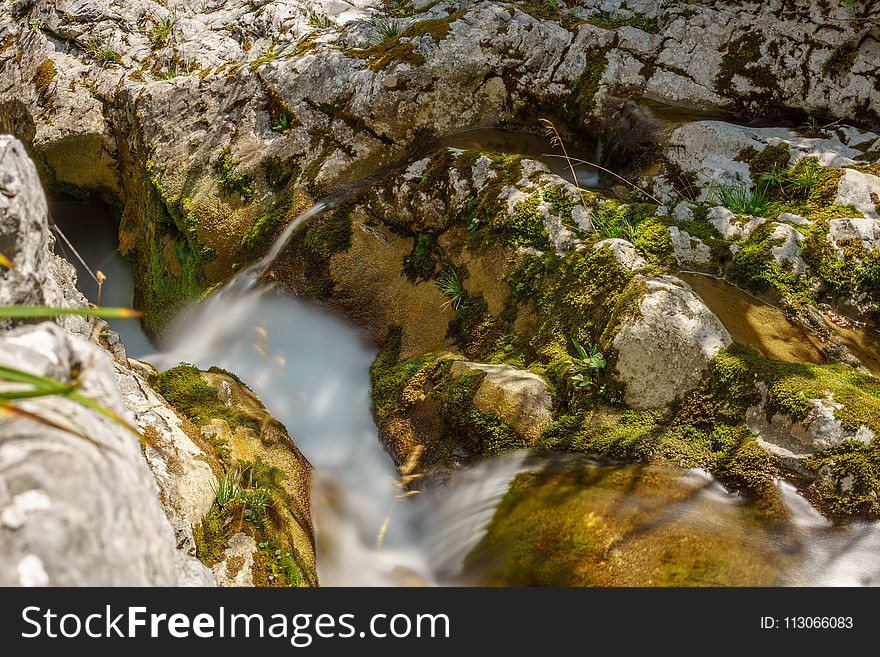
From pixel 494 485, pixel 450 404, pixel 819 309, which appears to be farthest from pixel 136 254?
pixel 819 309

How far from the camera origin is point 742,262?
5070mm

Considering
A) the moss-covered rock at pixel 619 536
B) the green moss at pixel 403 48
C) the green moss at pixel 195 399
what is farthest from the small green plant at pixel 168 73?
the moss-covered rock at pixel 619 536

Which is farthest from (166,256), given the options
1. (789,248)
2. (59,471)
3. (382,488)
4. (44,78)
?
(789,248)

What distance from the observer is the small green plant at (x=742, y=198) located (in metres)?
5.59

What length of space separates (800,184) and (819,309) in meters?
1.72

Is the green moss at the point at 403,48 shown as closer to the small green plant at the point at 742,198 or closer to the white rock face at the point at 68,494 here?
the small green plant at the point at 742,198

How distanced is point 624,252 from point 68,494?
437 cm

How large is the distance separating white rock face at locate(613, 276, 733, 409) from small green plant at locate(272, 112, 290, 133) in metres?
5.32

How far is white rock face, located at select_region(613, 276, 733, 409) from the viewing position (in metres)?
4.25

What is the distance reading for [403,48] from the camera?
7.23m

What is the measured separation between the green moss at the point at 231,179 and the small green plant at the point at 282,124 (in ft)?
2.26

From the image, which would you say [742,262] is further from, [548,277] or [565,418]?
[565,418]

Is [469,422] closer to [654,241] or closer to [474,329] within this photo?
[474,329]

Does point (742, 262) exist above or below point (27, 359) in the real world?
A: below
